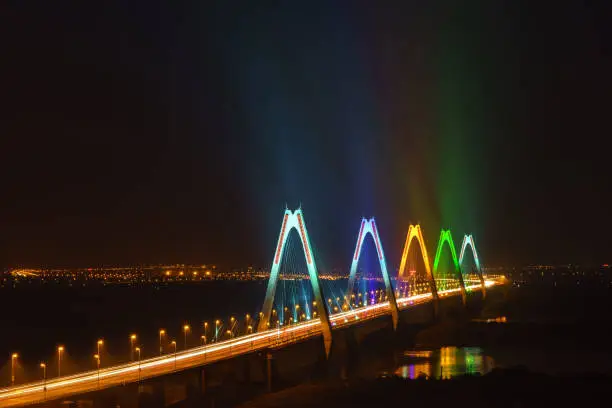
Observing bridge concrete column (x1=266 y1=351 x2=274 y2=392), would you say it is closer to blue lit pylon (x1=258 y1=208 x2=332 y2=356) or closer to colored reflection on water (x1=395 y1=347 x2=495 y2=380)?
blue lit pylon (x1=258 y1=208 x2=332 y2=356)

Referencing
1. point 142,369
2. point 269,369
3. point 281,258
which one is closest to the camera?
point 142,369

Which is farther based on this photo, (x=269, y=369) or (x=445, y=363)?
(x=445, y=363)

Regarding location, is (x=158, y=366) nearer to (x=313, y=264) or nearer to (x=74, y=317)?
(x=313, y=264)

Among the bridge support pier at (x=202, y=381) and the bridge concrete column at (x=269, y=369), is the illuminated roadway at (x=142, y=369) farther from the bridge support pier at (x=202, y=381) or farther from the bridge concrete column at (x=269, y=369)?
the bridge concrete column at (x=269, y=369)

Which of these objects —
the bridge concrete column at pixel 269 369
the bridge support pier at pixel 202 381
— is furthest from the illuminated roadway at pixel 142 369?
the bridge concrete column at pixel 269 369

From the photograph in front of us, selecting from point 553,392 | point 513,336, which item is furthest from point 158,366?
point 513,336

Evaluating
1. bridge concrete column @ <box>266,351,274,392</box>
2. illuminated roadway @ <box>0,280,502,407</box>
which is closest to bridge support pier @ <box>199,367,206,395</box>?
illuminated roadway @ <box>0,280,502,407</box>

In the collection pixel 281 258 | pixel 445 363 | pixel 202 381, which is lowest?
pixel 445 363

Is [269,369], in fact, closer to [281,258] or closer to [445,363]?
[281,258]

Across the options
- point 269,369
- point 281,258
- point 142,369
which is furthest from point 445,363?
point 142,369
